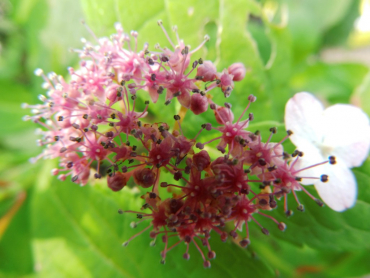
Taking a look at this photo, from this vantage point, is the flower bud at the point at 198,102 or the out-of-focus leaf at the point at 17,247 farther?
the out-of-focus leaf at the point at 17,247

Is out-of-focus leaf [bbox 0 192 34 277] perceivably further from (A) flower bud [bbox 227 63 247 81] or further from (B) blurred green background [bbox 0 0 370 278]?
(A) flower bud [bbox 227 63 247 81]

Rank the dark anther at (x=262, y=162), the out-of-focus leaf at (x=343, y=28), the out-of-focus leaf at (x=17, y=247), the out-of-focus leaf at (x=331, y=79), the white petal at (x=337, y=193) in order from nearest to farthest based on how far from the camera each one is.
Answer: the dark anther at (x=262, y=162)
the white petal at (x=337, y=193)
the out-of-focus leaf at (x=17, y=247)
the out-of-focus leaf at (x=331, y=79)
the out-of-focus leaf at (x=343, y=28)

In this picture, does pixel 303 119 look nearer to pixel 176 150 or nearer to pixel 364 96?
pixel 176 150

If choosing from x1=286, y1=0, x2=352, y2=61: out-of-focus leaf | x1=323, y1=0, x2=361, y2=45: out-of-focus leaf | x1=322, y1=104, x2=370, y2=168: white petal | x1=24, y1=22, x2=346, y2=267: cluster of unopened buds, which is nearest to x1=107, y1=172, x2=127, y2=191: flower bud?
x1=24, y1=22, x2=346, y2=267: cluster of unopened buds

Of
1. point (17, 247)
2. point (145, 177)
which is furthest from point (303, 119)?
point (17, 247)

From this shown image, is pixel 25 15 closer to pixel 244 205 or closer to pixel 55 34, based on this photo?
pixel 55 34

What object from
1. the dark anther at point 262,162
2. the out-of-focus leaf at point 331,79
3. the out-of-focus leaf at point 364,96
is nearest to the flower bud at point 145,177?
the dark anther at point 262,162

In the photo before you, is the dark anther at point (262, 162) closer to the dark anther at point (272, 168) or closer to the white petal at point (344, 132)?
the dark anther at point (272, 168)
